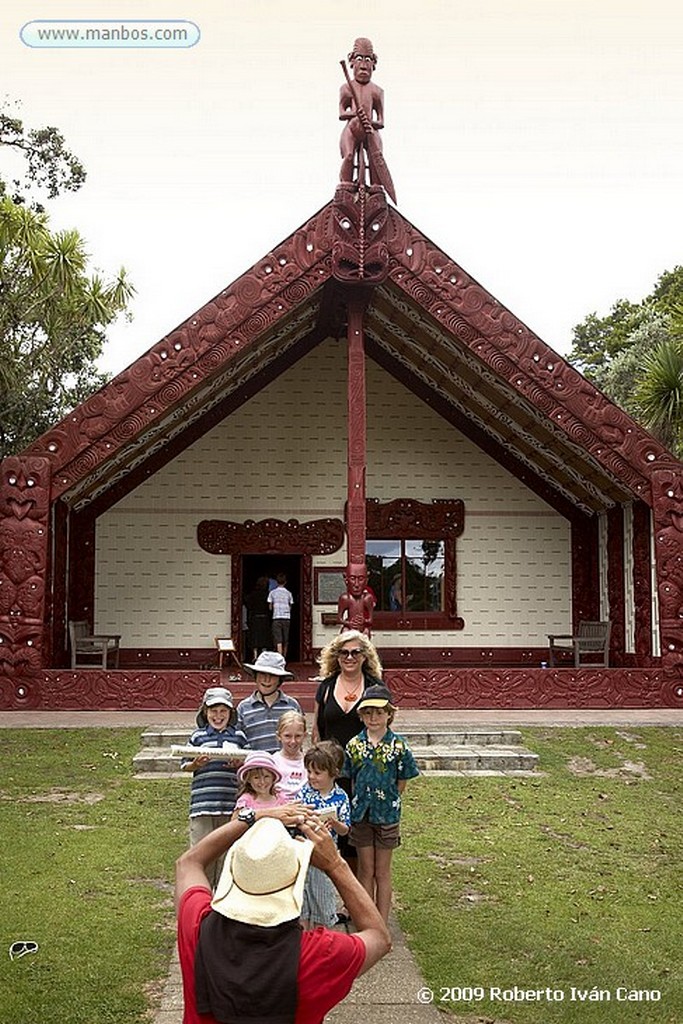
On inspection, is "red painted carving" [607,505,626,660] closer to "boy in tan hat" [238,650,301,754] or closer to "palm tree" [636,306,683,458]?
"palm tree" [636,306,683,458]

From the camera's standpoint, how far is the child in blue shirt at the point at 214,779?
503 cm

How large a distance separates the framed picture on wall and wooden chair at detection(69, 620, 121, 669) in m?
3.40

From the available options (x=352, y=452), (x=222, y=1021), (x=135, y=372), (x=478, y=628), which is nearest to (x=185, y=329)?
(x=135, y=372)

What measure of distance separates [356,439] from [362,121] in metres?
4.16

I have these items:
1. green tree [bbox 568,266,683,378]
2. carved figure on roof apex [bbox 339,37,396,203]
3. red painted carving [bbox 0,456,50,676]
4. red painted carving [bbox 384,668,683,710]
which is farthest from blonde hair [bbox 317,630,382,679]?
green tree [bbox 568,266,683,378]

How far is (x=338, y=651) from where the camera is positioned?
18.3 feet

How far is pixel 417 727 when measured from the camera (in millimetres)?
11617

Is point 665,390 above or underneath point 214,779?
above

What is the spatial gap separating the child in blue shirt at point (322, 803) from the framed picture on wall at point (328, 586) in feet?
42.4

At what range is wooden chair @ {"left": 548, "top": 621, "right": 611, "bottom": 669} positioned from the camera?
1635 centimetres

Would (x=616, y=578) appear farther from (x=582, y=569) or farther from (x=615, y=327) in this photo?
(x=615, y=327)

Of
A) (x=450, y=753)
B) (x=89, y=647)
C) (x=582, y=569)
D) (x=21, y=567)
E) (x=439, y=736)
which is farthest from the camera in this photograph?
(x=582, y=569)

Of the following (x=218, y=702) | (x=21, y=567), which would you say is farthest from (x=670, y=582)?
(x=218, y=702)

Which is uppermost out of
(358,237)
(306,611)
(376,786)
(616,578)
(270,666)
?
(358,237)
